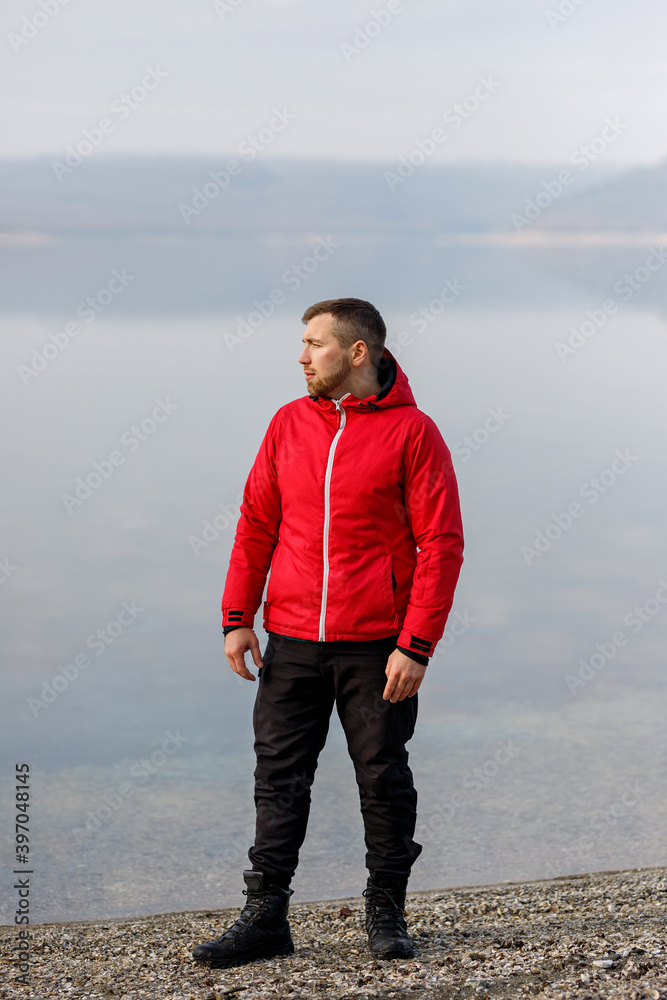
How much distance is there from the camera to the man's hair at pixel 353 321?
2.86 metres

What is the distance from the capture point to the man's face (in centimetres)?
286

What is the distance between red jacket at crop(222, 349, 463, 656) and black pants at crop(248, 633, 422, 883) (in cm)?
8

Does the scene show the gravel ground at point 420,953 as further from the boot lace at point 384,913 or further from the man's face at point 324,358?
the man's face at point 324,358

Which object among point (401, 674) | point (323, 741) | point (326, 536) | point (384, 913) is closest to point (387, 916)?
point (384, 913)

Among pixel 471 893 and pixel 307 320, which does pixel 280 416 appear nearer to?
pixel 307 320

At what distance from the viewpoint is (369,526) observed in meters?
2.82

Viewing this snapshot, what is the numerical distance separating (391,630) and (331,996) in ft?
3.27

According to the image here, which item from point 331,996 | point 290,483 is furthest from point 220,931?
point 290,483

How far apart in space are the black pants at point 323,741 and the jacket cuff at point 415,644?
0.11 meters

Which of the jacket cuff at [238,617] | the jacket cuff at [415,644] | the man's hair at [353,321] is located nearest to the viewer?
the jacket cuff at [415,644]

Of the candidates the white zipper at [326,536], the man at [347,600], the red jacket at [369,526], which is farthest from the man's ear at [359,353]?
the white zipper at [326,536]

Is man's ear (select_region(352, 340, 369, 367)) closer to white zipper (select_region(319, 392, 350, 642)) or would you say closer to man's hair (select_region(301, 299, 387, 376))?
man's hair (select_region(301, 299, 387, 376))

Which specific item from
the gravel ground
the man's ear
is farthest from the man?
the gravel ground

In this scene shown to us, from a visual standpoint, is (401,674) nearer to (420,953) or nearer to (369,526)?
(369,526)
